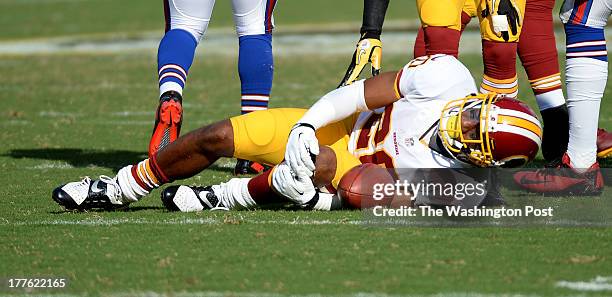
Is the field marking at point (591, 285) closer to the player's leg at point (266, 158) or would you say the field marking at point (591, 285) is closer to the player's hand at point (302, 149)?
the player's hand at point (302, 149)

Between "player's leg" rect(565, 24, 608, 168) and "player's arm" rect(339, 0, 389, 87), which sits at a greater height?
"player's arm" rect(339, 0, 389, 87)

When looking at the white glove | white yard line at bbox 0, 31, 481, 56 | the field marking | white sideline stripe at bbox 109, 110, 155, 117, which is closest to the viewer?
the field marking

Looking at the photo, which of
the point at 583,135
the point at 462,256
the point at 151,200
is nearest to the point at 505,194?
the point at 583,135

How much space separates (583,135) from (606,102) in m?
3.24

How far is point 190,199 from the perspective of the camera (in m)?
4.86

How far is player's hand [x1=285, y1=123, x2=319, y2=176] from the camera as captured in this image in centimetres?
445

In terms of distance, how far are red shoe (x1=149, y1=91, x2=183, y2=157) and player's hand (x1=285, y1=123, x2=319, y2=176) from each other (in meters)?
0.84

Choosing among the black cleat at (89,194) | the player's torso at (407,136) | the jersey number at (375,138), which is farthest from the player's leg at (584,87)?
the black cleat at (89,194)

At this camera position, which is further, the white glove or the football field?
the white glove

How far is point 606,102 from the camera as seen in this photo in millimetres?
8273

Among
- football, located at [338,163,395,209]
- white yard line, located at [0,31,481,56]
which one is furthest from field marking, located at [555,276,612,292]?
white yard line, located at [0,31,481,56]

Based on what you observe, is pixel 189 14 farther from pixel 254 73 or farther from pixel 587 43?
pixel 587 43

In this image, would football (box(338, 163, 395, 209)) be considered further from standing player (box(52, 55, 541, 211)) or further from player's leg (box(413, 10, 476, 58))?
player's leg (box(413, 10, 476, 58))

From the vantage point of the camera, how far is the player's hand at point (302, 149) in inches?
175
